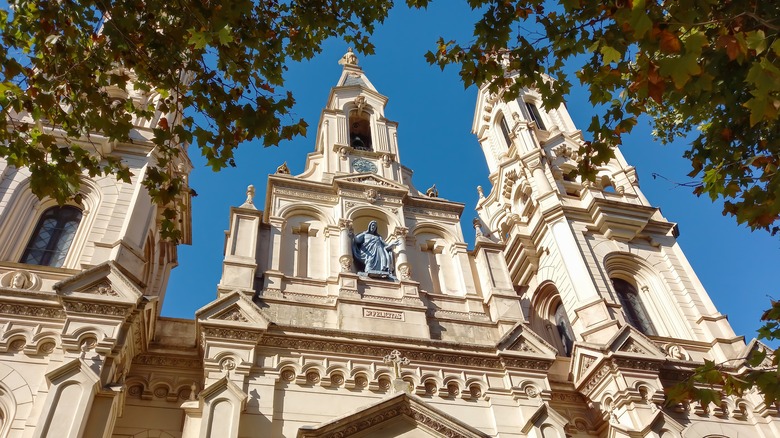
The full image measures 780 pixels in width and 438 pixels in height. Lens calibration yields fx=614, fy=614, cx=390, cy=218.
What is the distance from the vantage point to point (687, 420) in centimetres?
1480

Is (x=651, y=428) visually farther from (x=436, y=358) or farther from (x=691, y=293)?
(x=691, y=293)

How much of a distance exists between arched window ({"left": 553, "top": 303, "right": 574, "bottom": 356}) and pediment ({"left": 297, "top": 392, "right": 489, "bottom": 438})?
783 centimetres

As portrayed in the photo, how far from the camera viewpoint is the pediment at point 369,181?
757 inches

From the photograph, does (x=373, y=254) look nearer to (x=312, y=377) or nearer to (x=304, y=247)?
(x=304, y=247)

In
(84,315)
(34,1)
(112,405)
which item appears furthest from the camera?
(84,315)

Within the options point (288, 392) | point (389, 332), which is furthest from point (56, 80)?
point (389, 332)

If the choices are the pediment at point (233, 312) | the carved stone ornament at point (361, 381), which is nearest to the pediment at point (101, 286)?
the pediment at point (233, 312)

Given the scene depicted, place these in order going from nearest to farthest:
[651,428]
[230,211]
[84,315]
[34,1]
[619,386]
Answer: [34,1] → [84,315] → [651,428] → [619,386] → [230,211]

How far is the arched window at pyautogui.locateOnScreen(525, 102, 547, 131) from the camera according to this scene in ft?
97.7

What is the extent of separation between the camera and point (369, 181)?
1964 centimetres

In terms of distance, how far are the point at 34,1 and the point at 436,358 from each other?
10.5m

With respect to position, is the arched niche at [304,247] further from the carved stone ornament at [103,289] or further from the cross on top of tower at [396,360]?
the carved stone ornament at [103,289]

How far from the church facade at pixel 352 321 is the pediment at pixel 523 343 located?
5 centimetres

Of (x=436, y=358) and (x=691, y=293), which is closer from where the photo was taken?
(x=436, y=358)
